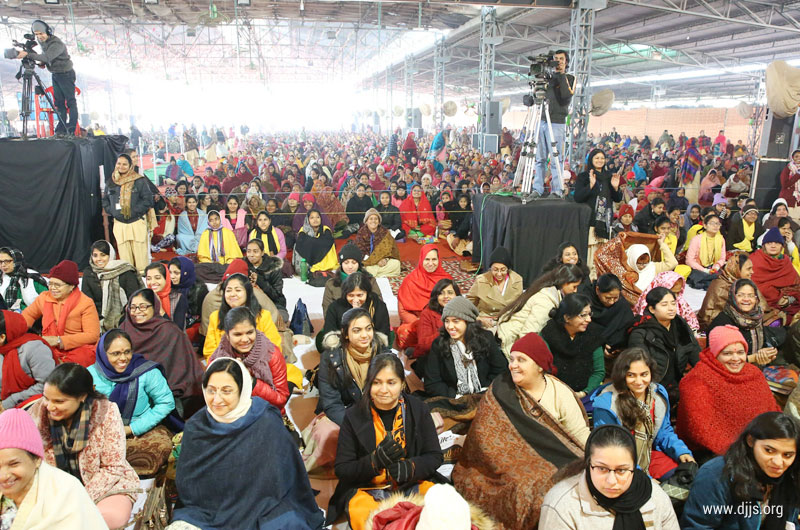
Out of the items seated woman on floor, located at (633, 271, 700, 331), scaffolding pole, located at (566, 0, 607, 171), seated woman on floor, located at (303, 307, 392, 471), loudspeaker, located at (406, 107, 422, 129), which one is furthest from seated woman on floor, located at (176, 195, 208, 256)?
loudspeaker, located at (406, 107, 422, 129)

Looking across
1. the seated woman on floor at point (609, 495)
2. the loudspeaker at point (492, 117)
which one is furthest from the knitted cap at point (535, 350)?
the loudspeaker at point (492, 117)

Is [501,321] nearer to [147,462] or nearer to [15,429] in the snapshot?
[147,462]

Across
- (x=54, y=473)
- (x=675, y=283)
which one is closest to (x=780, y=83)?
(x=675, y=283)

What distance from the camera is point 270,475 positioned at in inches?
81.7

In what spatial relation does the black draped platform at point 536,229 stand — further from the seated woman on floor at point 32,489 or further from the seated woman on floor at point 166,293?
the seated woman on floor at point 32,489

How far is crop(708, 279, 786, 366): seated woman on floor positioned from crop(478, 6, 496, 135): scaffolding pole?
9.13 metres

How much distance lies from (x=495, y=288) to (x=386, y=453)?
99.1 inches

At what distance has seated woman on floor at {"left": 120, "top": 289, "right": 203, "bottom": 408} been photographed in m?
3.03

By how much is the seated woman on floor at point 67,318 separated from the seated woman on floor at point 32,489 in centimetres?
178

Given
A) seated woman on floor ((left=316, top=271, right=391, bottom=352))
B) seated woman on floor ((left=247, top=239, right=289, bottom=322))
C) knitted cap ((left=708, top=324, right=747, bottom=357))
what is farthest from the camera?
seated woman on floor ((left=247, top=239, right=289, bottom=322))

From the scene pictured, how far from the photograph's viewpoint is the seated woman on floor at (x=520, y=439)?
2.17 m

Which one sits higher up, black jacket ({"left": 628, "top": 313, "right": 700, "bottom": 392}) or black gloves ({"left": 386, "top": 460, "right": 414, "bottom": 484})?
black jacket ({"left": 628, "top": 313, "right": 700, "bottom": 392})

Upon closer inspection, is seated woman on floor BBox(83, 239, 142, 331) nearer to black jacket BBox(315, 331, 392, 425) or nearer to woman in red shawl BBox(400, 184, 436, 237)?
black jacket BBox(315, 331, 392, 425)

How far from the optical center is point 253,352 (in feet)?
9.23
